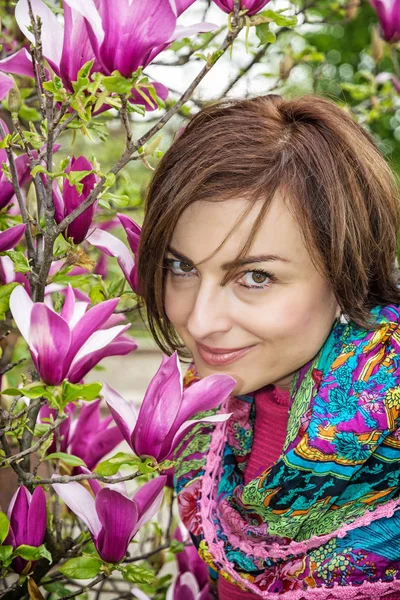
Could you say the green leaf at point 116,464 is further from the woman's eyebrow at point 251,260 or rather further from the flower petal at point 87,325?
the woman's eyebrow at point 251,260

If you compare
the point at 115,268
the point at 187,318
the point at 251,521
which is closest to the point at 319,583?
the point at 251,521

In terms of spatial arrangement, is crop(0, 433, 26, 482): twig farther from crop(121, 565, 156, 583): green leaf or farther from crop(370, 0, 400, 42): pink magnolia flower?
crop(370, 0, 400, 42): pink magnolia flower

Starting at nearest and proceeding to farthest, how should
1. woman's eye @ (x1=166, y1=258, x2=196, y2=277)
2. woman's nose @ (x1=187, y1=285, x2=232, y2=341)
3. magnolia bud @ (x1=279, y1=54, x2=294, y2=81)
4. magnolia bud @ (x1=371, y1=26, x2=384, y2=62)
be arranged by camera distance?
woman's nose @ (x1=187, y1=285, x2=232, y2=341) → woman's eye @ (x1=166, y1=258, x2=196, y2=277) → magnolia bud @ (x1=279, y1=54, x2=294, y2=81) → magnolia bud @ (x1=371, y1=26, x2=384, y2=62)

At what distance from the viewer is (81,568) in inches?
40.0

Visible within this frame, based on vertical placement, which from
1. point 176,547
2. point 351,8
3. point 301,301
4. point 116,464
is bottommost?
point 176,547

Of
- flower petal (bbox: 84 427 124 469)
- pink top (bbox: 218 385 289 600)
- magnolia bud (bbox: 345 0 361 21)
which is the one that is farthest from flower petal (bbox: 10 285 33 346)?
magnolia bud (bbox: 345 0 361 21)

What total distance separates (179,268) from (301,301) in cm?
20

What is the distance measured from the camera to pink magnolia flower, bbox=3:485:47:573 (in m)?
1.00

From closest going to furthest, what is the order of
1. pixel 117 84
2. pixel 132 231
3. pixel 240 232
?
pixel 117 84 < pixel 240 232 < pixel 132 231

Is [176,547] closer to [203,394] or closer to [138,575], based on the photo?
[138,575]

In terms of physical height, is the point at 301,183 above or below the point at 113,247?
above

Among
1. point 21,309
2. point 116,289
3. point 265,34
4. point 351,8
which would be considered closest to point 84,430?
point 116,289

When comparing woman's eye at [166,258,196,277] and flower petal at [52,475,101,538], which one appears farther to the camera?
woman's eye at [166,258,196,277]

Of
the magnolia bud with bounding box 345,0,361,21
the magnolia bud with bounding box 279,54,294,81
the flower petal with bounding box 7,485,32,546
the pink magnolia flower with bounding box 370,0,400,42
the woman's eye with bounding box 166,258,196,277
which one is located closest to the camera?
the flower petal with bounding box 7,485,32,546
